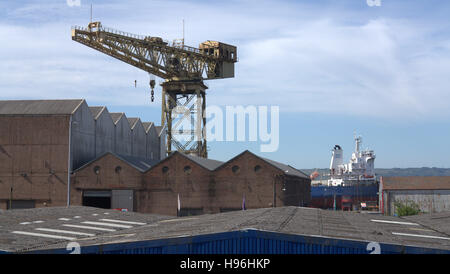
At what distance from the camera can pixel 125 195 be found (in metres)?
68.8

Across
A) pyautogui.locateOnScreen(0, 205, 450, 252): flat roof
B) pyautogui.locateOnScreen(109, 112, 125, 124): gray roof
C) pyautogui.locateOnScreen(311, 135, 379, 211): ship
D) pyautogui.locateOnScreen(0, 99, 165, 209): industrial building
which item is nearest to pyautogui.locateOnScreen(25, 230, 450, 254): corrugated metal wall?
pyautogui.locateOnScreen(0, 205, 450, 252): flat roof

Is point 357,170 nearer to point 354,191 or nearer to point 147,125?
point 354,191

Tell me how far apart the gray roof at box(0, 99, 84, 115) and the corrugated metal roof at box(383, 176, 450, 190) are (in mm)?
46170

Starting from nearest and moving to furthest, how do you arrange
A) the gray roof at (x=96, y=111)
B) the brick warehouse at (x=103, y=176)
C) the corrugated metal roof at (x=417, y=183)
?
the brick warehouse at (x=103, y=176), the gray roof at (x=96, y=111), the corrugated metal roof at (x=417, y=183)

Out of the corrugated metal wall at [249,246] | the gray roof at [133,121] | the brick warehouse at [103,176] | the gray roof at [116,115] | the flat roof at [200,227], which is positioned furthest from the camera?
the gray roof at [133,121]

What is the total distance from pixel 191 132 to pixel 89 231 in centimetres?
5345

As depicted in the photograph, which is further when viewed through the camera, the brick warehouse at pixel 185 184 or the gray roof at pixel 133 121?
the gray roof at pixel 133 121

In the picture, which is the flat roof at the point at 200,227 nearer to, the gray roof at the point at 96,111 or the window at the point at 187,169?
the window at the point at 187,169

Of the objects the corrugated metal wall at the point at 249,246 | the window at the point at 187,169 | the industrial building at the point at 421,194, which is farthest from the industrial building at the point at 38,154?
the corrugated metal wall at the point at 249,246

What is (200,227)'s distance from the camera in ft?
88.4

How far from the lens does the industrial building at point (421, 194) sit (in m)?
76.3

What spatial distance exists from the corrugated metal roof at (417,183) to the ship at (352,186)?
19.3 meters

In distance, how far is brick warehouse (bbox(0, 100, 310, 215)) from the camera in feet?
220
